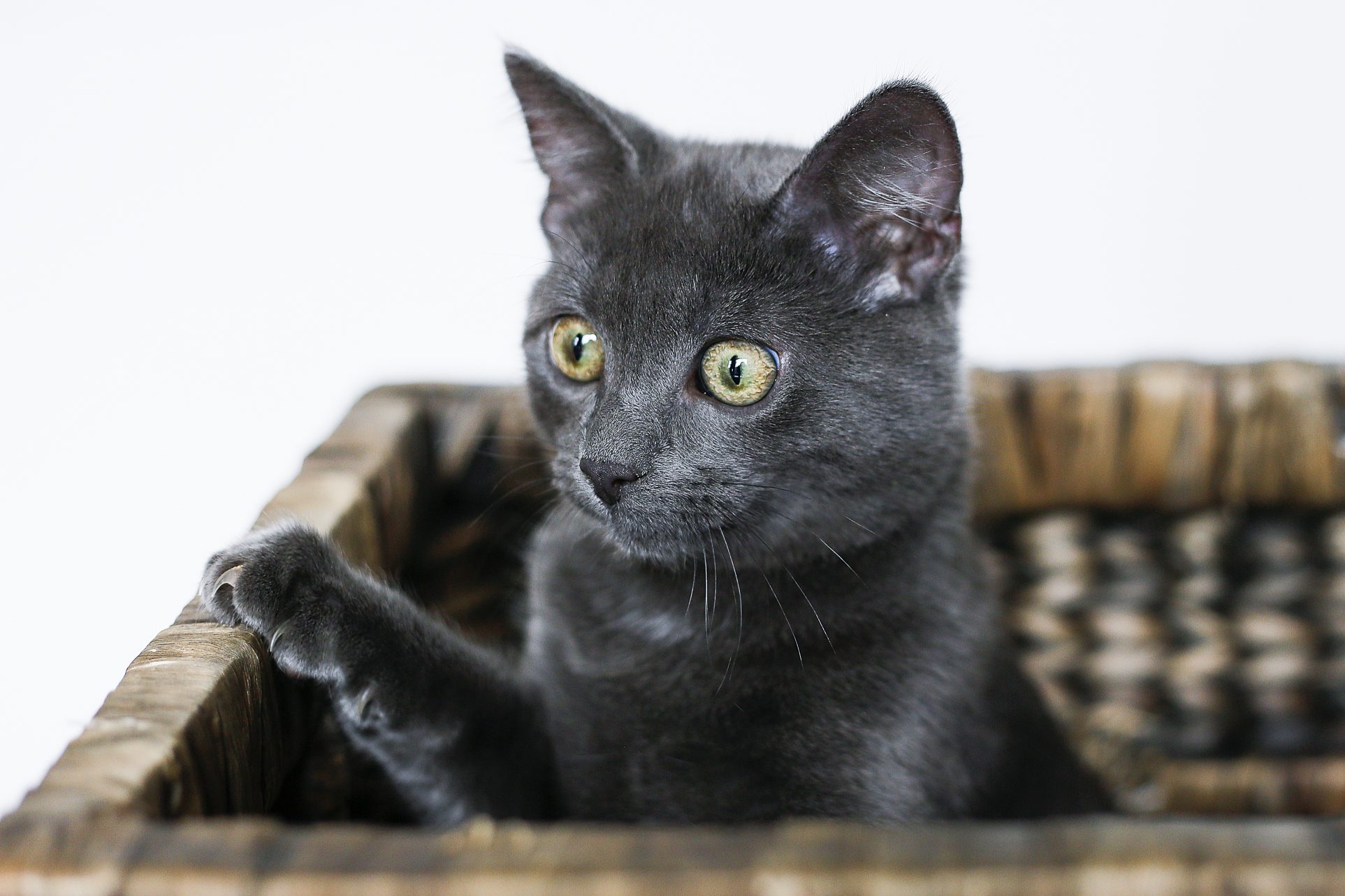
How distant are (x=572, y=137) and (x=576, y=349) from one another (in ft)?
0.62

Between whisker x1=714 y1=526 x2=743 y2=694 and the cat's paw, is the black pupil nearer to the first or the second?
whisker x1=714 y1=526 x2=743 y2=694

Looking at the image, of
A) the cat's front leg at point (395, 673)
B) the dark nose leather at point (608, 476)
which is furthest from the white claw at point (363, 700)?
the dark nose leather at point (608, 476)

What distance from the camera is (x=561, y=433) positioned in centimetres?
91

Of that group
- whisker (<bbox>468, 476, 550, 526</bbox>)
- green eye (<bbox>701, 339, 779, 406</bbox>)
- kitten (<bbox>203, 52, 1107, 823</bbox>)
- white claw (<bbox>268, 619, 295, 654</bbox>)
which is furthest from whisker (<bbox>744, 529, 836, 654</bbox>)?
white claw (<bbox>268, 619, 295, 654</bbox>)

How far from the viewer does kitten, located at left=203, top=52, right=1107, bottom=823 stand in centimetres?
81

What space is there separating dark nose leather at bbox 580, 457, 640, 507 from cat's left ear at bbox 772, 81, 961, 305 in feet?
0.69

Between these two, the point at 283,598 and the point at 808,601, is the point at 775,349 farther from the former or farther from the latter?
the point at 283,598

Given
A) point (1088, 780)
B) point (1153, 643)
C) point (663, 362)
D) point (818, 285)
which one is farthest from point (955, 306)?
point (1153, 643)

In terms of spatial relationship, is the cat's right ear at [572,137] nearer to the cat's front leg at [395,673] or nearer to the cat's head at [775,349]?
the cat's head at [775,349]

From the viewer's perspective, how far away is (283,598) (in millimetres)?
804

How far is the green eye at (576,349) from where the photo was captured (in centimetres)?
89

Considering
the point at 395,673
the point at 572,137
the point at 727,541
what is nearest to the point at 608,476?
the point at 727,541

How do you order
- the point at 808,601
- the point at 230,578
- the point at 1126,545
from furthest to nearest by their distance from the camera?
the point at 1126,545 < the point at 808,601 < the point at 230,578

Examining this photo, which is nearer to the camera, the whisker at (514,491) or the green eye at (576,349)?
the green eye at (576,349)
